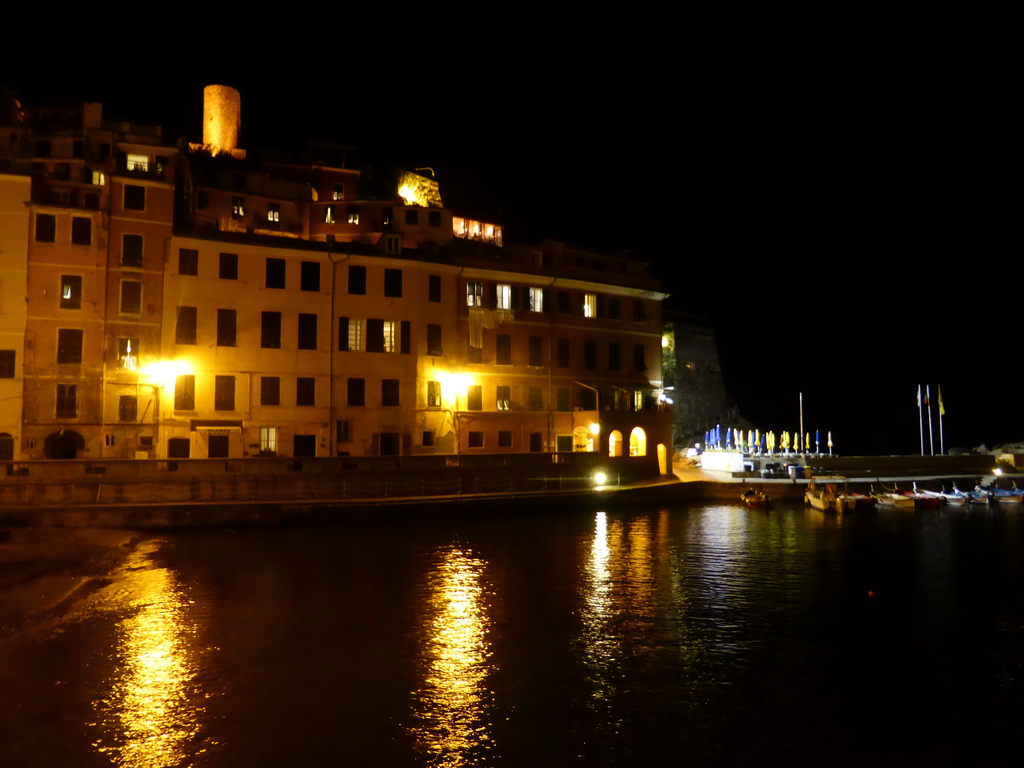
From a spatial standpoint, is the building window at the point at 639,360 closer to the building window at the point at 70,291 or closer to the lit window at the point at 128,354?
the lit window at the point at 128,354

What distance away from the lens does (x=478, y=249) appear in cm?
4603

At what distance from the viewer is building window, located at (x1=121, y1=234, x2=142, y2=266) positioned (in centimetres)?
3575

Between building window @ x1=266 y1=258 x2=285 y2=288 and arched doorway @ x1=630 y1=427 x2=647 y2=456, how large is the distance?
2245 centimetres

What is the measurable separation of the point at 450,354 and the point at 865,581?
24.7 metres

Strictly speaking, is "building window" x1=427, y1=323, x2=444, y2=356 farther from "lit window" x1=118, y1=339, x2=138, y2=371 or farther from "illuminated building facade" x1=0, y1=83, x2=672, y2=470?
"lit window" x1=118, y1=339, x2=138, y2=371

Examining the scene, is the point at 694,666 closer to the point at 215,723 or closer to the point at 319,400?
the point at 215,723

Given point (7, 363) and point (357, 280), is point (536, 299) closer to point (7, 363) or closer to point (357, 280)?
point (357, 280)

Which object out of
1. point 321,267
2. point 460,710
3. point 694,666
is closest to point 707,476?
point 321,267

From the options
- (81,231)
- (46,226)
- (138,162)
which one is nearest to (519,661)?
(81,231)

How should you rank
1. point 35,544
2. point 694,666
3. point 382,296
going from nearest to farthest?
1. point 694,666
2. point 35,544
3. point 382,296

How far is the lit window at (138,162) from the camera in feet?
125

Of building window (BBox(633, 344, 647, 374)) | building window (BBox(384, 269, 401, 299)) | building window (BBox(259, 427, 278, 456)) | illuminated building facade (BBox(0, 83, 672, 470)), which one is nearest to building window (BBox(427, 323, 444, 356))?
illuminated building facade (BBox(0, 83, 672, 470))

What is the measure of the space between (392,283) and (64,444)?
17.4 m

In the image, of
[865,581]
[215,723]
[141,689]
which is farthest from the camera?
[865,581]
